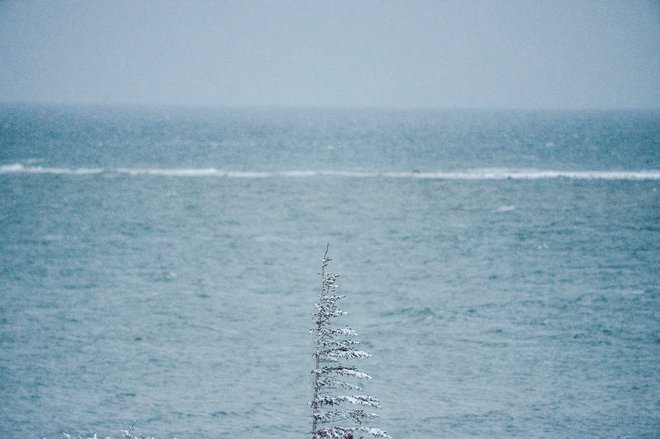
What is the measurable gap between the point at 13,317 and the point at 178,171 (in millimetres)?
65887

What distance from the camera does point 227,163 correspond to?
113625 mm

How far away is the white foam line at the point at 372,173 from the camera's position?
3812 inches

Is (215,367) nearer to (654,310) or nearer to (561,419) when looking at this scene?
(561,419)

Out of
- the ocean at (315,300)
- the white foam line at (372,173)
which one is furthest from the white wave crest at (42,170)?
the ocean at (315,300)

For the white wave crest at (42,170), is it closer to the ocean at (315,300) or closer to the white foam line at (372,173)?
the white foam line at (372,173)

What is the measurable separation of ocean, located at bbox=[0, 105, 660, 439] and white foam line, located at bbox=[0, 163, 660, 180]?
1.04 m

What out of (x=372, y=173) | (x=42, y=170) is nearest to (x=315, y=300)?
(x=372, y=173)

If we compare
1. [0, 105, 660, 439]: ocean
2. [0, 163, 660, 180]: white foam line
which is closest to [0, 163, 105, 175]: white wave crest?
[0, 163, 660, 180]: white foam line

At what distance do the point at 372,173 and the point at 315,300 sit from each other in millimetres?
61123

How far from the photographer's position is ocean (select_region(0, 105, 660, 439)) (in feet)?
95.7

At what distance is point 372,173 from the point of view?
103500 mm

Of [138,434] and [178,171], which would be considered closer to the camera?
[138,434]

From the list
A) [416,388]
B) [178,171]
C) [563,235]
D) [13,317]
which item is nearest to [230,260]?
[13,317]

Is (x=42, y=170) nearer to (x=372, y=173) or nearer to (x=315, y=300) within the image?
(x=372, y=173)
